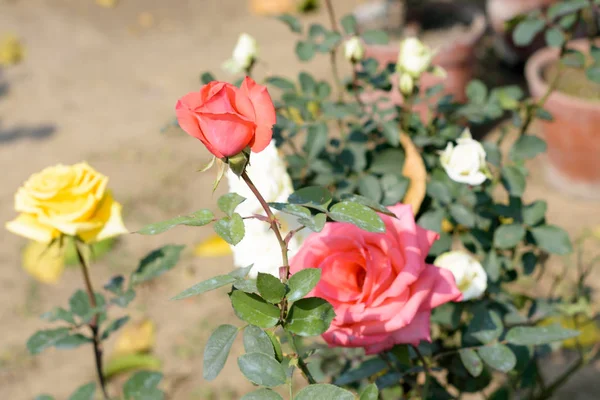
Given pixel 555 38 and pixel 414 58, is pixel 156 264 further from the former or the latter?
pixel 555 38

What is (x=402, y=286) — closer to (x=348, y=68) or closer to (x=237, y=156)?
(x=237, y=156)

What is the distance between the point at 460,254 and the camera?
2.56 feet

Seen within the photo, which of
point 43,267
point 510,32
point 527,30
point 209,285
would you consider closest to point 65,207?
point 209,285

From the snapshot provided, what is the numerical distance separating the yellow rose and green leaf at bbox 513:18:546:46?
0.76 m

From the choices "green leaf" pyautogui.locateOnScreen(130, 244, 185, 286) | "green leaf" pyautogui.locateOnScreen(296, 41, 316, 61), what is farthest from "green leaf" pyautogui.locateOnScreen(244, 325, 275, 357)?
"green leaf" pyautogui.locateOnScreen(296, 41, 316, 61)

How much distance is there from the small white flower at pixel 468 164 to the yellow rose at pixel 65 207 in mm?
444

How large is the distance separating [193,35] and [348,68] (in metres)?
1.40

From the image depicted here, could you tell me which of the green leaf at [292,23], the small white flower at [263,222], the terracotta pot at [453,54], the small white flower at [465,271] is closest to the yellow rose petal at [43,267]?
the terracotta pot at [453,54]

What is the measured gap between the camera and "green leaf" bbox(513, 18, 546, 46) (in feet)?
3.68

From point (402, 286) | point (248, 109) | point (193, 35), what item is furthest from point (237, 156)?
point (193, 35)

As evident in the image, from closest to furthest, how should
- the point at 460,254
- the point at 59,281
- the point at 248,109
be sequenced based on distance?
the point at 248,109, the point at 460,254, the point at 59,281

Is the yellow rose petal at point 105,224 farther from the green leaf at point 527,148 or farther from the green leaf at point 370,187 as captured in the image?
the green leaf at point 527,148

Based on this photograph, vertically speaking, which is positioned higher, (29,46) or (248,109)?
(248,109)

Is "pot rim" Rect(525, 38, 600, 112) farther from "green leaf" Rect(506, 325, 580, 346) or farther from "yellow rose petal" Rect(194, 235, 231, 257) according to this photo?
"green leaf" Rect(506, 325, 580, 346)
